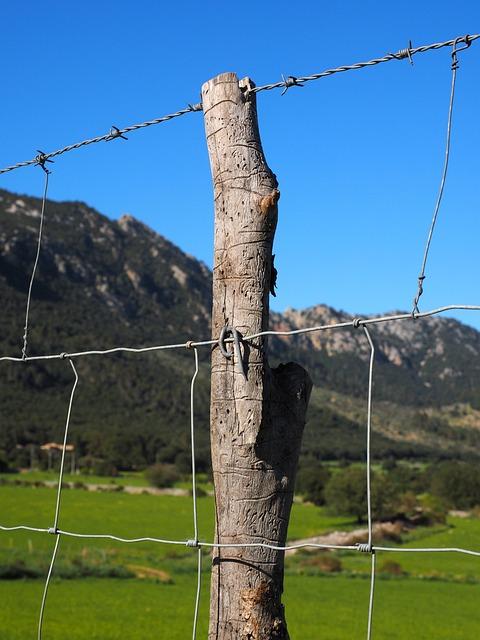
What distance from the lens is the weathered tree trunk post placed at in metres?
3.02

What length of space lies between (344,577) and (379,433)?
80.9m

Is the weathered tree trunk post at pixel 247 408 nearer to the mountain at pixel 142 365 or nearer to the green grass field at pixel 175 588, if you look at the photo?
the green grass field at pixel 175 588

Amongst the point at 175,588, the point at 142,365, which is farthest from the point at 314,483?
the point at 142,365

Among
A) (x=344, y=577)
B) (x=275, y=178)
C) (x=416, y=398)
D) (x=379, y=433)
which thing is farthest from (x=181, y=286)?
(x=275, y=178)

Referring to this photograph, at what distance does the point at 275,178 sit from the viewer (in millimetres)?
3240

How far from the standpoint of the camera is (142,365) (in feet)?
398

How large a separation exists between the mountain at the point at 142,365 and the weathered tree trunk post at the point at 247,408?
83667mm

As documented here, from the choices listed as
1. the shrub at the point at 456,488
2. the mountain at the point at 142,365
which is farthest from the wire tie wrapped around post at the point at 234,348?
the mountain at the point at 142,365

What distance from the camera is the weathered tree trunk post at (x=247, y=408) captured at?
3.02 m

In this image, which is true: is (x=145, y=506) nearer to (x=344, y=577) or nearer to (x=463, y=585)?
(x=344, y=577)

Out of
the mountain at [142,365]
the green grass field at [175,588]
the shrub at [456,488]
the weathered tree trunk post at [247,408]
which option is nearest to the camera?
the weathered tree trunk post at [247,408]

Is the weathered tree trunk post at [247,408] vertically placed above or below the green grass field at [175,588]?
above

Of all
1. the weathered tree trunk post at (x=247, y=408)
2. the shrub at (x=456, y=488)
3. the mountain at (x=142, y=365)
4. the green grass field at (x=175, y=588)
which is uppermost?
the mountain at (x=142, y=365)

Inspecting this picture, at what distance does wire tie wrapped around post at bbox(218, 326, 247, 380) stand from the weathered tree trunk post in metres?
0.02
